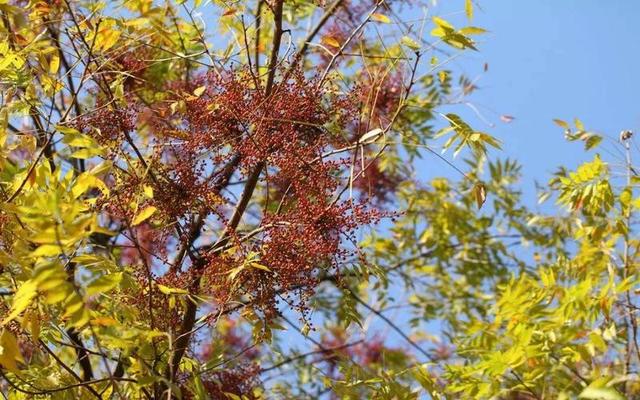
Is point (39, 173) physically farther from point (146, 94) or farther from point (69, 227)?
point (146, 94)

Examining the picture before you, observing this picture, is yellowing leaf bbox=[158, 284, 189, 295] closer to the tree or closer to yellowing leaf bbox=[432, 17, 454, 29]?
the tree

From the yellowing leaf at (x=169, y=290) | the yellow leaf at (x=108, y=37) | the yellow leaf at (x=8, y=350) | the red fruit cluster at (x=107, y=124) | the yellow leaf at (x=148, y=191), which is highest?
the yellow leaf at (x=108, y=37)

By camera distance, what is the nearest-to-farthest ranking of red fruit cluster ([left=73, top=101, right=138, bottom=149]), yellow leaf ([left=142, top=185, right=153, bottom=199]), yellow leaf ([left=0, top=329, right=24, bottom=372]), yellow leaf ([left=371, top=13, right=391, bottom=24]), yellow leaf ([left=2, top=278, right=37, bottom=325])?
yellow leaf ([left=2, top=278, right=37, bottom=325]) < yellow leaf ([left=0, top=329, right=24, bottom=372]) < yellow leaf ([left=142, top=185, right=153, bottom=199]) < red fruit cluster ([left=73, top=101, right=138, bottom=149]) < yellow leaf ([left=371, top=13, right=391, bottom=24])

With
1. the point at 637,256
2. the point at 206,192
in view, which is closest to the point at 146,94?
the point at 206,192

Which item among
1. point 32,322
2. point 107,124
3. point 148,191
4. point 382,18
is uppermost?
point 382,18

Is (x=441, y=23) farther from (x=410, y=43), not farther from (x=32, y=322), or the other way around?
(x=32, y=322)

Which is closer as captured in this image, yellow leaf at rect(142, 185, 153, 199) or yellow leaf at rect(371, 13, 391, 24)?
yellow leaf at rect(142, 185, 153, 199)

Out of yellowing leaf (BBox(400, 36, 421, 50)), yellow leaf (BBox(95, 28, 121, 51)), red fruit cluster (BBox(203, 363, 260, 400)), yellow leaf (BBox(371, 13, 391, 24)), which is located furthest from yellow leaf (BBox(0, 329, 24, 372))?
yellow leaf (BBox(371, 13, 391, 24))

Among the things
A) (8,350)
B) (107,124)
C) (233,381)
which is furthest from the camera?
(233,381)

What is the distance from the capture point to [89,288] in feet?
5.53

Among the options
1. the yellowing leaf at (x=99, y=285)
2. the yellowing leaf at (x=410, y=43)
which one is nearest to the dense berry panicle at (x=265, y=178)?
the yellowing leaf at (x=410, y=43)

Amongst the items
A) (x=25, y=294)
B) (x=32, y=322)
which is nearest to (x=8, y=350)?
(x=32, y=322)

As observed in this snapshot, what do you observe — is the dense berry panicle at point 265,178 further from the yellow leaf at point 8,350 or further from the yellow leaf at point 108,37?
the yellow leaf at point 8,350

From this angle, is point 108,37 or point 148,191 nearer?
point 148,191
